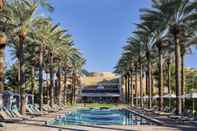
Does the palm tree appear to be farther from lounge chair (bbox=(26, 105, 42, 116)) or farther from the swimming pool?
lounge chair (bbox=(26, 105, 42, 116))

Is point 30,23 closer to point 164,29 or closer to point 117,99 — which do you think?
point 164,29

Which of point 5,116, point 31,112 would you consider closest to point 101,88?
point 31,112

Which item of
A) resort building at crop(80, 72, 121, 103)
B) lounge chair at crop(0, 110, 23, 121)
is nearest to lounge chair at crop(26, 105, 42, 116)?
lounge chair at crop(0, 110, 23, 121)

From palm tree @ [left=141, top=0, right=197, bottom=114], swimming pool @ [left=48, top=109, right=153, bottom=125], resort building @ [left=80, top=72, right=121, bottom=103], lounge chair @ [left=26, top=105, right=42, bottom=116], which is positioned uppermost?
palm tree @ [left=141, top=0, right=197, bottom=114]

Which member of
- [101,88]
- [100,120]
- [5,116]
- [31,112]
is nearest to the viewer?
[5,116]

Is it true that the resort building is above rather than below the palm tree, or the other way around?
below

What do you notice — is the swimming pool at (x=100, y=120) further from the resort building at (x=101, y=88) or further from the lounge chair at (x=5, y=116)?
the resort building at (x=101, y=88)


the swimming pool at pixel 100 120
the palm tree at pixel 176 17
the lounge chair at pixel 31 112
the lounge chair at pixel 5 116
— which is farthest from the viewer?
the lounge chair at pixel 31 112

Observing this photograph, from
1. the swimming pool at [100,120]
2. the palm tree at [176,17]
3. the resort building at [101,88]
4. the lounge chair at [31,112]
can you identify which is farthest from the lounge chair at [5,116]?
the resort building at [101,88]

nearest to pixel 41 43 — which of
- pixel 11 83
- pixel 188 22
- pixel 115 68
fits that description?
pixel 188 22

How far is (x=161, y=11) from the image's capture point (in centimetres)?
4031


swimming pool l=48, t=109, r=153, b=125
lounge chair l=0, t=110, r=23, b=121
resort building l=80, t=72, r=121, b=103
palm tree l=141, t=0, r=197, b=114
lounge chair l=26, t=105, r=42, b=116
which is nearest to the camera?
swimming pool l=48, t=109, r=153, b=125

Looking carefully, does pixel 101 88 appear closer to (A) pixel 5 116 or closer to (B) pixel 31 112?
(B) pixel 31 112

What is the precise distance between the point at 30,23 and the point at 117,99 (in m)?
95.8
